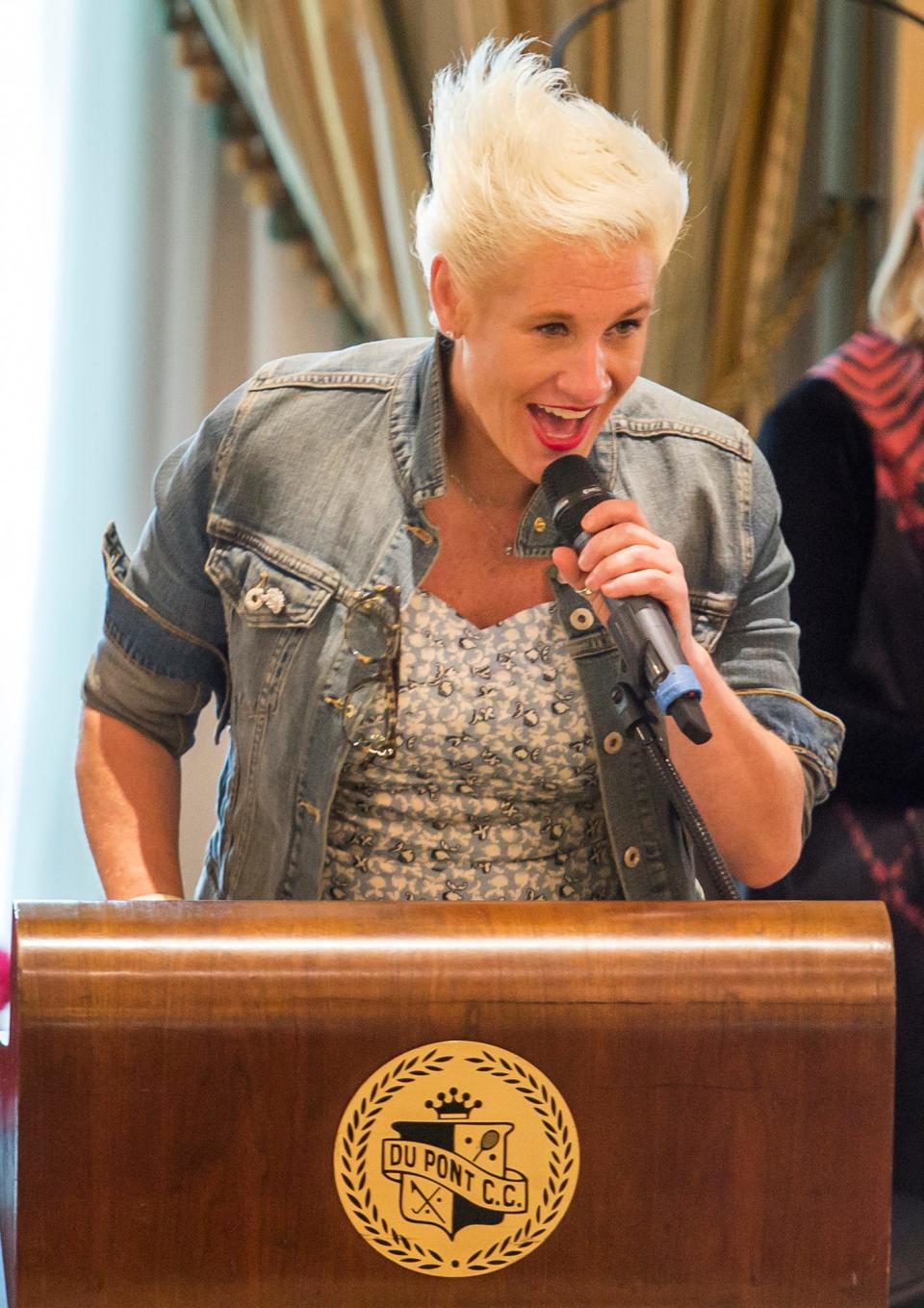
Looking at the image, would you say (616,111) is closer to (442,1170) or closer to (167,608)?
(167,608)

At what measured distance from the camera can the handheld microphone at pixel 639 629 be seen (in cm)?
115

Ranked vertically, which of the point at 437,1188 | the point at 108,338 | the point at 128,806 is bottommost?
the point at 437,1188

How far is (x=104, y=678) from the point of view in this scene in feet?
5.54

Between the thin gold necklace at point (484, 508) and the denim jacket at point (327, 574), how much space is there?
2 cm

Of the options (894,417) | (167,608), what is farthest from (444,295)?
(894,417)

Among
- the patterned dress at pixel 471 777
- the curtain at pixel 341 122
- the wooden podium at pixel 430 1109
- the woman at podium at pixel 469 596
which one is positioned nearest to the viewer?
the wooden podium at pixel 430 1109

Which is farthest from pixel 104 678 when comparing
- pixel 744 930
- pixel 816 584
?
pixel 816 584

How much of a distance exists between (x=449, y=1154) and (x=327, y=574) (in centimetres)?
65

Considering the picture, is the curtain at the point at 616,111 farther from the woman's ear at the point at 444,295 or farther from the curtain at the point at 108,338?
the woman's ear at the point at 444,295

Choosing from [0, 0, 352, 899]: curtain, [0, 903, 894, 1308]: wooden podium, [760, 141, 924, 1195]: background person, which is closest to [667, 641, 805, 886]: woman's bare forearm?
[0, 903, 894, 1308]: wooden podium

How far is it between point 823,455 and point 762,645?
0.68 meters

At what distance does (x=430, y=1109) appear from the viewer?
1.10 m

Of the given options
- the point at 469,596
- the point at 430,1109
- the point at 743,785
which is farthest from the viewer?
the point at 469,596

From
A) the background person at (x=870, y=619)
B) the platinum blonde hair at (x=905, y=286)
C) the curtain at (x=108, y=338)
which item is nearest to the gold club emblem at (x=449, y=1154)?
the background person at (x=870, y=619)
